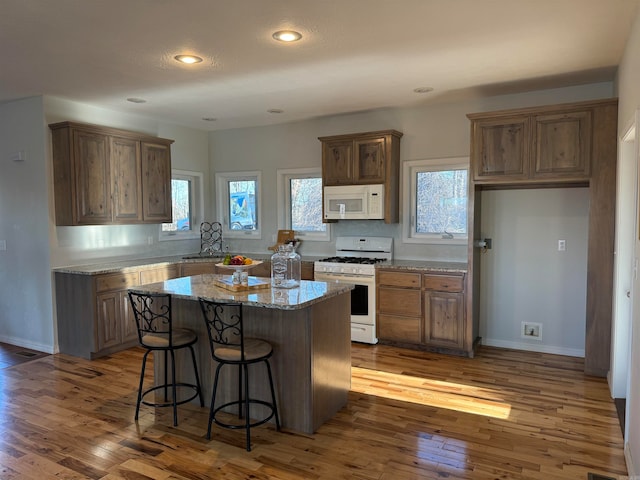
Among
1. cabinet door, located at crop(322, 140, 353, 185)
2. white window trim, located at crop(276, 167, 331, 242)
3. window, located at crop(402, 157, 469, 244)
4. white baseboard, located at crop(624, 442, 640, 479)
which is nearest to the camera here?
white baseboard, located at crop(624, 442, 640, 479)

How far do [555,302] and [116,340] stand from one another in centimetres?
461

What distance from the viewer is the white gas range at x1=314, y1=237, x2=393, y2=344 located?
500 cm

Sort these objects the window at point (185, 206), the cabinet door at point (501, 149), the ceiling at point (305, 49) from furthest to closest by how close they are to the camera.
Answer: the window at point (185, 206), the cabinet door at point (501, 149), the ceiling at point (305, 49)

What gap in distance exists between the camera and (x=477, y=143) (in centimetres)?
439

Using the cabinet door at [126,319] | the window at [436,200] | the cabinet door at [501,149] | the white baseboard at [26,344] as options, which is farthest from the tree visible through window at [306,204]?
the white baseboard at [26,344]

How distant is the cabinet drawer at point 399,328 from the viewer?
15.8 ft

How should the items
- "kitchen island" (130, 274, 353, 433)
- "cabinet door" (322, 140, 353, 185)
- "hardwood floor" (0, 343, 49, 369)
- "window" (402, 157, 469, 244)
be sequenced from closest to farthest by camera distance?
"kitchen island" (130, 274, 353, 433) < "hardwood floor" (0, 343, 49, 369) < "window" (402, 157, 469, 244) < "cabinet door" (322, 140, 353, 185)

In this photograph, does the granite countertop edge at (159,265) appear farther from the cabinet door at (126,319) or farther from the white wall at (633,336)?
the white wall at (633,336)

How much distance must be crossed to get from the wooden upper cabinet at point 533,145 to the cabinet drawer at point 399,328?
162cm

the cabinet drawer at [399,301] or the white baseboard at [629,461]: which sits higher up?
the cabinet drawer at [399,301]

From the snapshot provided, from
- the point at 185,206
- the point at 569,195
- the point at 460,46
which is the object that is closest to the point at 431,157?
the point at 569,195

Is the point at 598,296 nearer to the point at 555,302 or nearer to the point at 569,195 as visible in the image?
the point at 555,302

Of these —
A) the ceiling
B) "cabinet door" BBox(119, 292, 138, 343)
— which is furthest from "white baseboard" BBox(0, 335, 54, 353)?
the ceiling

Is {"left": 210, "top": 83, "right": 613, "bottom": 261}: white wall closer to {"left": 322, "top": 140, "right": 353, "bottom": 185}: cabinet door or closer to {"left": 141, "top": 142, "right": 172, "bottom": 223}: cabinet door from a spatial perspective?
{"left": 322, "top": 140, "right": 353, "bottom": 185}: cabinet door
